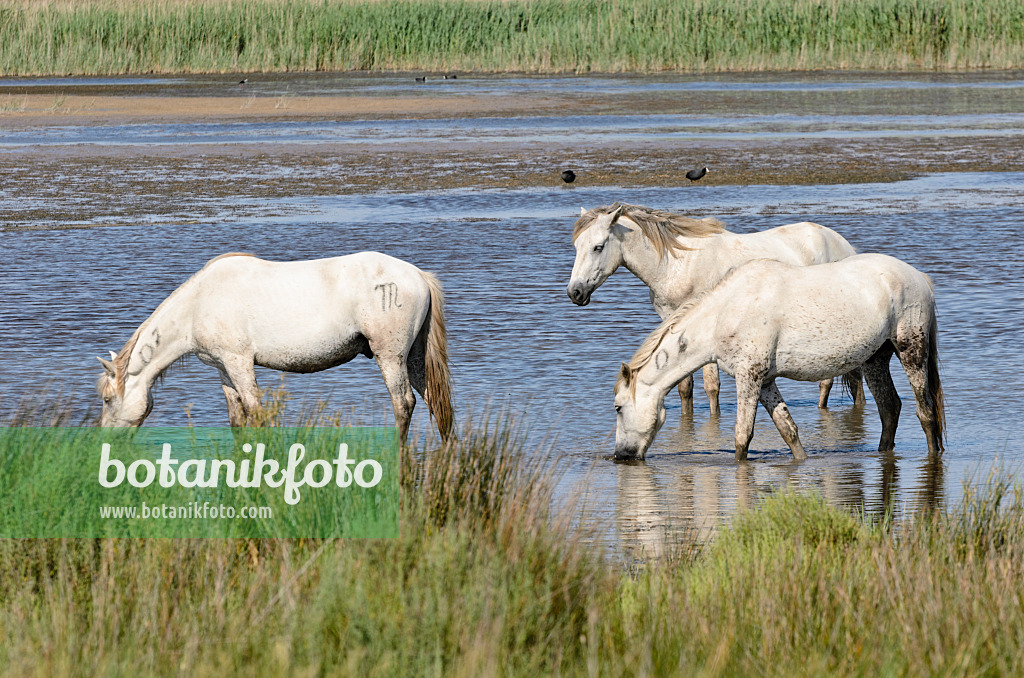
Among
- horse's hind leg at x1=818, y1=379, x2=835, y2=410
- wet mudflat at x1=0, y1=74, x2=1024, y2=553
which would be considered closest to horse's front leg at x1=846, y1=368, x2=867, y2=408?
horse's hind leg at x1=818, y1=379, x2=835, y2=410

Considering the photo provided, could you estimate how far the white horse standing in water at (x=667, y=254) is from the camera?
32.6 ft

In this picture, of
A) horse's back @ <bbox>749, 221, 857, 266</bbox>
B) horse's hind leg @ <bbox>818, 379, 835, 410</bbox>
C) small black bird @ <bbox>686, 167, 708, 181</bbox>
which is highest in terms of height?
horse's back @ <bbox>749, 221, 857, 266</bbox>

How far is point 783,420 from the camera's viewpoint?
859 cm

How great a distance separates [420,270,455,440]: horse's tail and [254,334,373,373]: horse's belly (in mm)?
377

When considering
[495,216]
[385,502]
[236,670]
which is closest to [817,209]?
[495,216]

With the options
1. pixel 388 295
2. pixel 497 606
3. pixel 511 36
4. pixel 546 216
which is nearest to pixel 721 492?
pixel 388 295

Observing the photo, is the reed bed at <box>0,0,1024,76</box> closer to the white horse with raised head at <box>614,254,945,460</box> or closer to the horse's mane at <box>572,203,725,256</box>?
the horse's mane at <box>572,203,725,256</box>

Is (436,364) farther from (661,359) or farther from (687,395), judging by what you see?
(687,395)

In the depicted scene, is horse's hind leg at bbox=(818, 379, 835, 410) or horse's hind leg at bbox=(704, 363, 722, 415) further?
horse's hind leg at bbox=(818, 379, 835, 410)

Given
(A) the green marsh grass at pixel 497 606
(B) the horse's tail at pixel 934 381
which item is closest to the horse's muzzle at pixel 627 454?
(B) the horse's tail at pixel 934 381

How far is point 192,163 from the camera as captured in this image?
80.3ft

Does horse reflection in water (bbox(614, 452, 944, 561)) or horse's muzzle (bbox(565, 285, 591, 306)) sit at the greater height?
horse's muzzle (bbox(565, 285, 591, 306))

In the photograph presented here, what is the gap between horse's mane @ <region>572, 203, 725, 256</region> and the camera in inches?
397

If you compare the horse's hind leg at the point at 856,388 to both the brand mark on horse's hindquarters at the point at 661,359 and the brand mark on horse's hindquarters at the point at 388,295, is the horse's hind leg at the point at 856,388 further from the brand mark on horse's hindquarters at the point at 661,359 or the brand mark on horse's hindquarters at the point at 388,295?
the brand mark on horse's hindquarters at the point at 388,295
